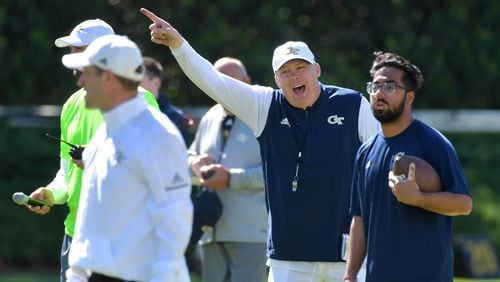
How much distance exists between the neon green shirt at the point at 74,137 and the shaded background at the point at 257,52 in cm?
1000

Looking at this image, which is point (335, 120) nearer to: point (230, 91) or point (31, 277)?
point (230, 91)

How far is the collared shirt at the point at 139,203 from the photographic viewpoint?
5488 millimetres

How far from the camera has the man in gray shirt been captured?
31.5 ft

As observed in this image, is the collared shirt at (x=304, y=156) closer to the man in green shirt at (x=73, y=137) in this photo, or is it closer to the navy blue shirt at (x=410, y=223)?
the man in green shirt at (x=73, y=137)

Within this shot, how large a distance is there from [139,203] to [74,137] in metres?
1.93

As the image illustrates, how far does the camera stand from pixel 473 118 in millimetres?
20516

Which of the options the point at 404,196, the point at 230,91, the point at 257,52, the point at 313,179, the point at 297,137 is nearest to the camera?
the point at 404,196

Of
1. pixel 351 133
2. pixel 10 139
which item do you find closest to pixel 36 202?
pixel 351 133

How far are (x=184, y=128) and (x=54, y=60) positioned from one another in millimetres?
9170

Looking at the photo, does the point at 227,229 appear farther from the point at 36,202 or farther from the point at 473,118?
the point at 473,118

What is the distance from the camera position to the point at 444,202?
636cm

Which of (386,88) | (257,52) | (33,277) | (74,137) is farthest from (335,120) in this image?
(257,52)

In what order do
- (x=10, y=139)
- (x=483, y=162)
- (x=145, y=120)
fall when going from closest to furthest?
(x=145, y=120), (x=10, y=139), (x=483, y=162)

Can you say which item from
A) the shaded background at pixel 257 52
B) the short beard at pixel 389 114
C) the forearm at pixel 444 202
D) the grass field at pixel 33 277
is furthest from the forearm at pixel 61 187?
the shaded background at pixel 257 52
